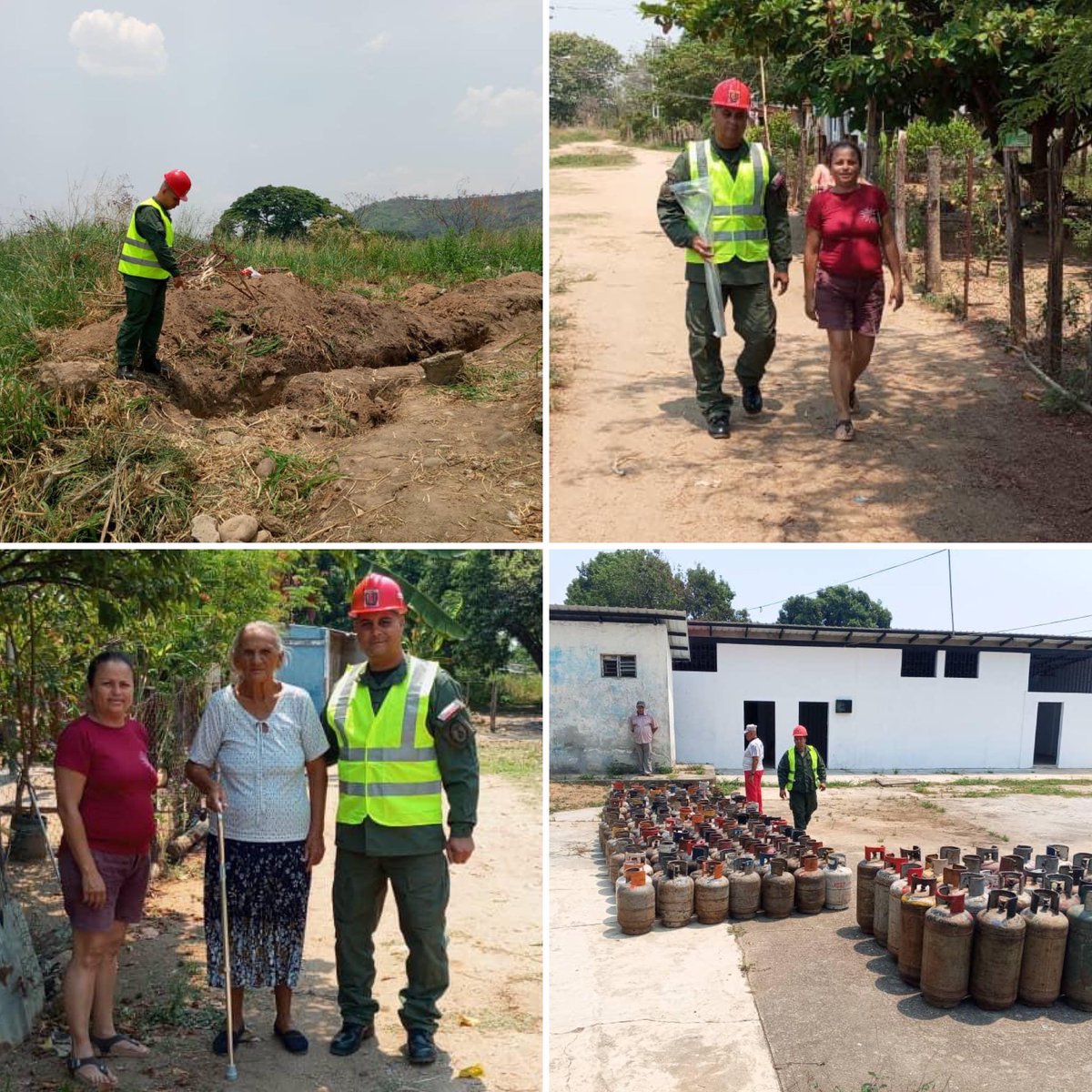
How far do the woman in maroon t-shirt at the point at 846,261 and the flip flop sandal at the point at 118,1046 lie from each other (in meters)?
5.63

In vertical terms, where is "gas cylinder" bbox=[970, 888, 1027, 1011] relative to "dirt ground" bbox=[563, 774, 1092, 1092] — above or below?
above

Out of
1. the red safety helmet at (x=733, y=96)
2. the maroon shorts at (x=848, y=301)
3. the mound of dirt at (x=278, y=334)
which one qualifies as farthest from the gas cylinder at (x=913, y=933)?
Answer: the mound of dirt at (x=278, y=334)

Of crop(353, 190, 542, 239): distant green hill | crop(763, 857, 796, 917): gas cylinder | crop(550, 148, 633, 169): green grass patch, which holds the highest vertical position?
crop(550, 148, 633, 169): green grass patch

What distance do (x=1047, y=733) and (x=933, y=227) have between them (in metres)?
15.2

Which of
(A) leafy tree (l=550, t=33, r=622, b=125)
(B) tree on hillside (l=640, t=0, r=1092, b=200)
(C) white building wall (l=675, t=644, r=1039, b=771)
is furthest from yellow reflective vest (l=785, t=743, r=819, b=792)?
(A) leafy tree (l=550, t=33, r=622, b=125)

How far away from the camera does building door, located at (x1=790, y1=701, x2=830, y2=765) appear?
65.7ft

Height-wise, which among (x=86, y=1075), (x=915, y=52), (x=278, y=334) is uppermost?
(x=915, y=52)

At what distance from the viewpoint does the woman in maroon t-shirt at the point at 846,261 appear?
7.04m

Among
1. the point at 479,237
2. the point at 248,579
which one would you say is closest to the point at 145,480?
the point at 248,579

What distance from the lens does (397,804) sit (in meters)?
4.10

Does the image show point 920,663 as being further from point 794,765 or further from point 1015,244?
point 794,765

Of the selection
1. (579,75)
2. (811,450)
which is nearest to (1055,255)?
(811,450)

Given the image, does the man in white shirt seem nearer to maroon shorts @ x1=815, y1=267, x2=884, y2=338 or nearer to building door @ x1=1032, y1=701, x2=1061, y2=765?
maroon shorts @ x1=815, y1=267, x2=884, y2=338

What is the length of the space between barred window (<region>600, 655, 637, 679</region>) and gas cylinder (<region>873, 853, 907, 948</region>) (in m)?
9.78
